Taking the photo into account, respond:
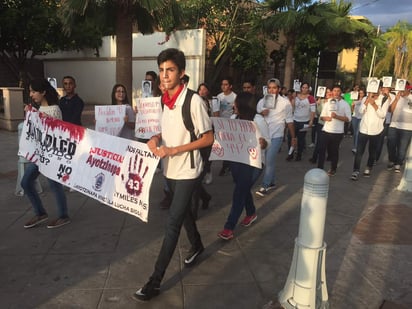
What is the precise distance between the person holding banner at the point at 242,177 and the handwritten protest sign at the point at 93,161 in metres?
1.22

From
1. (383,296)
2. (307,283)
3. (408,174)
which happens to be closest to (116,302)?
(307,283)

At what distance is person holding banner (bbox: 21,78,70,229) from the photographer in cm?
423

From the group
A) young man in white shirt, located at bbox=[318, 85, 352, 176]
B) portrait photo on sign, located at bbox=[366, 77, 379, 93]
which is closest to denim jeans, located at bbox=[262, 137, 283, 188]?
young man in white shirt, located at bbox=[318, 85, 352, 176]

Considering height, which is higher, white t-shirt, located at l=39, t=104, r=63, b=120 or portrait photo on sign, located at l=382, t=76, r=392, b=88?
portrait photo on sign, located at l=382, t=76, r=392, b=88

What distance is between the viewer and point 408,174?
621 centimetres

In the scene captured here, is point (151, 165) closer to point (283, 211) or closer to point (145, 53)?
point (283, 211)

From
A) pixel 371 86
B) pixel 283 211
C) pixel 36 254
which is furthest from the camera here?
pixel 371 86

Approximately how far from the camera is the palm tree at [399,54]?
132 feet

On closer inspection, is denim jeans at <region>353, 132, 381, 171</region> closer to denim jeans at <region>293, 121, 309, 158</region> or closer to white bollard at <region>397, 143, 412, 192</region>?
white bollard at <region>397, 143, 412, 192</region>

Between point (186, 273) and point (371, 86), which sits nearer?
point (186, 273)

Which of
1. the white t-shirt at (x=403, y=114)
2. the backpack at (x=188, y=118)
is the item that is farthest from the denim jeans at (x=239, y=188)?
the white t-shirt at (x=403, y=114)

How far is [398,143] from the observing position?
769 centimetres

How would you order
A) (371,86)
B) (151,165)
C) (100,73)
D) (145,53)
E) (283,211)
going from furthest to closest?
(100,73)
(145,53)
(371,86)
(283,211)
(151,165)

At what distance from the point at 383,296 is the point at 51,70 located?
26.1 meters
